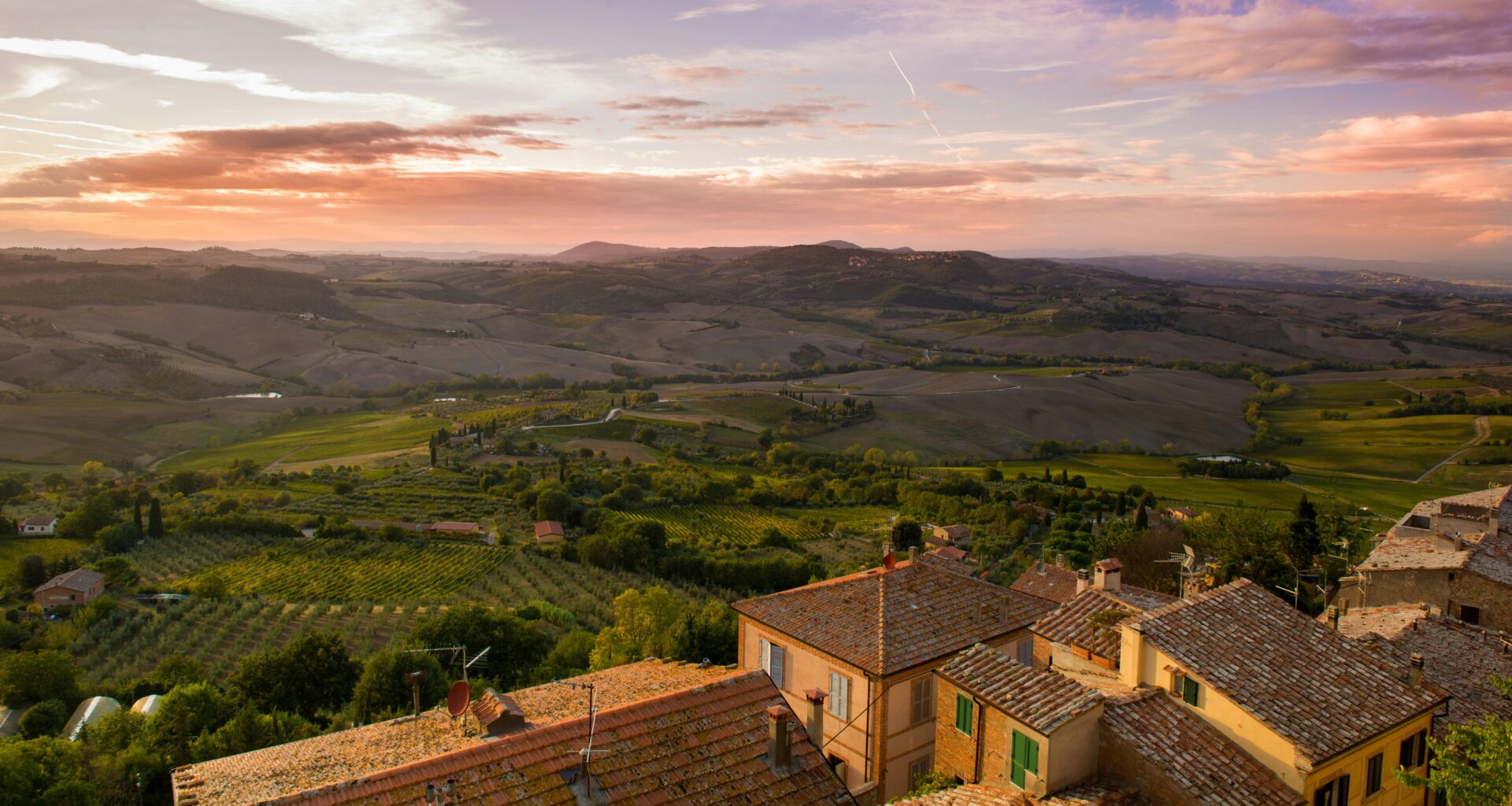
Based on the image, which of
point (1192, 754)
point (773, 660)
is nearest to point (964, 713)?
point (1192, 754)

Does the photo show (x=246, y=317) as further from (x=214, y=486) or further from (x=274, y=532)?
(x=274, y=532)

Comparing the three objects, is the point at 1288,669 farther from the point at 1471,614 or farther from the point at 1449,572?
the point at 1471,614

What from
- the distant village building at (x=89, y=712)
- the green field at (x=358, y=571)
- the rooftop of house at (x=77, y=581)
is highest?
the distant village building at (x=89, y=712)

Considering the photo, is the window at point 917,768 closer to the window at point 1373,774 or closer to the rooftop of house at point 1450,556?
the window at point 1373,774

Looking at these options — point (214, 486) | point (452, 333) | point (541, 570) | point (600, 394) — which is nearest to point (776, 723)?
point (541, 570)

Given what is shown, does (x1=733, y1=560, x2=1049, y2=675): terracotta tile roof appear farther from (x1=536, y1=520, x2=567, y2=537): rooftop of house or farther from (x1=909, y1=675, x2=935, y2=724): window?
(x1=536, y1=520, x2=567, y2=537): rooftop of house

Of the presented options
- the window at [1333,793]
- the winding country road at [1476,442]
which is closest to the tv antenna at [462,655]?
the window at [1333,793]
